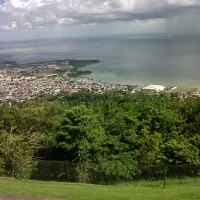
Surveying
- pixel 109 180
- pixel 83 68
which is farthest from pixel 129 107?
pixel 83 68

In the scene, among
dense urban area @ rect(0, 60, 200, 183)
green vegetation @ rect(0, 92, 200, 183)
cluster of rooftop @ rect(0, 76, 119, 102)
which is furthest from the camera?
cluster of rooftop @ rect(0, 76, 119, 102)

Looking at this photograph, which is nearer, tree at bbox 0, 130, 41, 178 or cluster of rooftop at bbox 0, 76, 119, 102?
tree at bbox 0, 130, 41, 178

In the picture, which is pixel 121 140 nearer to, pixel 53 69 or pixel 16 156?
pixel 16 156

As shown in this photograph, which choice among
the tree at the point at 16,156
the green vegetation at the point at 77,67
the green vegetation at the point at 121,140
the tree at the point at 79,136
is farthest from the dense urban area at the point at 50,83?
the tree at the point at 16,156

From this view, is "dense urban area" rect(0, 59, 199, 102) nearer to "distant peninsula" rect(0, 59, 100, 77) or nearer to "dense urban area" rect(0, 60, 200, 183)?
"distant peninsula" rect(0, 59, 100, 77)

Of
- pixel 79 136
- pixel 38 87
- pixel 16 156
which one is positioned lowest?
pixel 38 87

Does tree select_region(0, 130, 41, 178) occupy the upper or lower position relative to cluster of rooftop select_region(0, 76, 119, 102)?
upper

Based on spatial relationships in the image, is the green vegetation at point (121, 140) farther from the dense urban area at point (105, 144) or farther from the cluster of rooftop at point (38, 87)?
the cluster of rooftop at point (38, 87)

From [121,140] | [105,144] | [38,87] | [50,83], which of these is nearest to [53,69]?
[50,83]

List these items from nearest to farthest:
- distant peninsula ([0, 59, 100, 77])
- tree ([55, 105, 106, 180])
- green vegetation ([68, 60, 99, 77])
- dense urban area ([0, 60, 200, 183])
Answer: dense urban area ([0, 60, 200, 183])
tree ([55, 105, 106, 180])
distant peninsula ([0, 59, 100, 77])
green vegetation ([68, 60, 99, 77])

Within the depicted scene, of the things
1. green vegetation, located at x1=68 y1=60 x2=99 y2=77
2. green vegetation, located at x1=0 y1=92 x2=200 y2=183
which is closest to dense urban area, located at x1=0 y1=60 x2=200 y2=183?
green vegetation, located at x1=0 y1=92 x2=200 y2=183

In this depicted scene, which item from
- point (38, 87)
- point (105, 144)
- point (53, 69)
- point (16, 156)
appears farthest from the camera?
point (53, 69)
